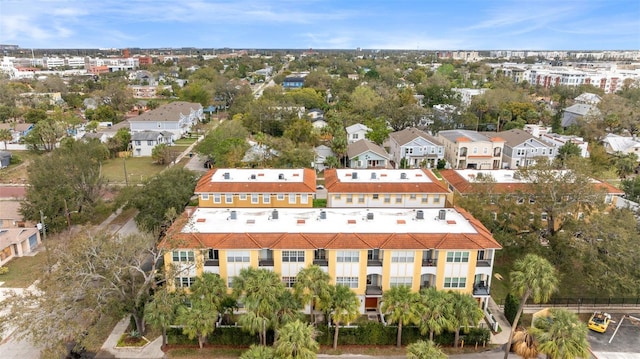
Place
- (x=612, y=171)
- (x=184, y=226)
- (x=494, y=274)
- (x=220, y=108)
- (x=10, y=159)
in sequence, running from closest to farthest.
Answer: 1. (x=184, y=226)
2. (x=494, y=274)
3. (x=612, y=171)
4. (x=10, y=159)
5. (x=220, y=108)

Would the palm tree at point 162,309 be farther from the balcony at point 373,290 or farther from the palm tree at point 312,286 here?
the balcony at point 373,290

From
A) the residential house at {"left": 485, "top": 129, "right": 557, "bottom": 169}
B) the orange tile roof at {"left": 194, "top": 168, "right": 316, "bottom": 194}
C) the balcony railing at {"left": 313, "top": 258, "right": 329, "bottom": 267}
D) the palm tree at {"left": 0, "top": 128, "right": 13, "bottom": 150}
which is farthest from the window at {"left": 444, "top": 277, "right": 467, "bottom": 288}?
the palm tree at {"left": 0, "top": 128, "right": 13, "bottom": 150}

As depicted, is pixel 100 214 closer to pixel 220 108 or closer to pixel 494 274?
pixel 494 274

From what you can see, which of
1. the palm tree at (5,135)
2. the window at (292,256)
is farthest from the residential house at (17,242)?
the palm tree at (5,135)

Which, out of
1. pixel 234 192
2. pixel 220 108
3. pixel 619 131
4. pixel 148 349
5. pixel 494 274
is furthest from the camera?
pixel 220 108

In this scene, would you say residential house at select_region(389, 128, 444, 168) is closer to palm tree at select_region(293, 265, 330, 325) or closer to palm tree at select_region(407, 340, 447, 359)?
palm tree at select_region(293, 265, 330, 325)

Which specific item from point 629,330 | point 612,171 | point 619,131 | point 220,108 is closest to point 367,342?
point 629,330

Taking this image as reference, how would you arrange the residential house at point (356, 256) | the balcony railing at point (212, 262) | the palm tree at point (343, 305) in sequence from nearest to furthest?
1. the palm tree at point (343, 305)
2. the residential house at point (356, 256)
3. the balcony railing at point (212, 262)
